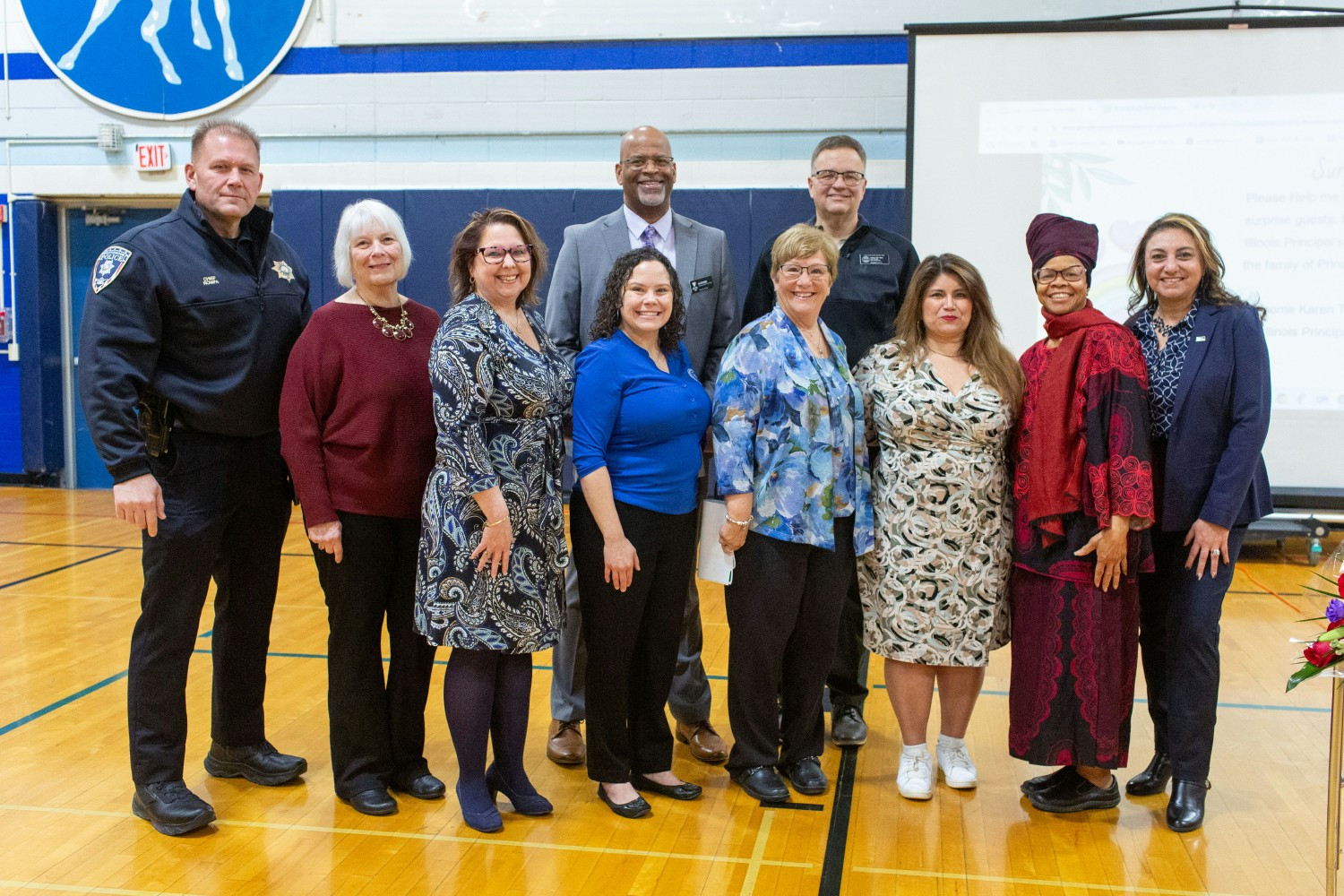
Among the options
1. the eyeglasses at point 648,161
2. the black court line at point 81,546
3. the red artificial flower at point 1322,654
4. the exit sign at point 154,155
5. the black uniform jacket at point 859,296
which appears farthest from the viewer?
the exit sign at point 154,155

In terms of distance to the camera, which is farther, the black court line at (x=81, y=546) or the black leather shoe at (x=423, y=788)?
the black court line at (x=81, y=546)

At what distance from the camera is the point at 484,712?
2.78 m

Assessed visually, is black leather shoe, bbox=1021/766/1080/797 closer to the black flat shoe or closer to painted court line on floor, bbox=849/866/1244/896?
painted court line on floor, bbox=849/866/1244/896

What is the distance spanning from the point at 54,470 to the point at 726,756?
292 inches

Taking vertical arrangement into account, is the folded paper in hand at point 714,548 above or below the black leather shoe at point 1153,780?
above

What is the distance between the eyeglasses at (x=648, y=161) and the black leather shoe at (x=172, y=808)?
208 cm

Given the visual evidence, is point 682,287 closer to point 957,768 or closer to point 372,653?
point 372,653

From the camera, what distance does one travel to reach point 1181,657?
2918 mm

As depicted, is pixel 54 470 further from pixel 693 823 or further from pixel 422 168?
pixel 693 823

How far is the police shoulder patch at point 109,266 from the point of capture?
8.71ft

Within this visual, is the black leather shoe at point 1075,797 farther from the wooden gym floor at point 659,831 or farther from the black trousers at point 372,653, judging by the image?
the black trousers at point 372,653

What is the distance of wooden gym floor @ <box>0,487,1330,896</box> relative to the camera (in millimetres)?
2566

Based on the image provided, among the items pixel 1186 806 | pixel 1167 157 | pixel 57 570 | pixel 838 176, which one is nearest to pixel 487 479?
pixel 838 176

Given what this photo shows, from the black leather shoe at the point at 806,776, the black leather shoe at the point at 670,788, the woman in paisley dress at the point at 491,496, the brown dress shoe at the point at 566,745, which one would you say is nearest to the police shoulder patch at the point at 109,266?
the woman in paisley dress at the point at 491,496
